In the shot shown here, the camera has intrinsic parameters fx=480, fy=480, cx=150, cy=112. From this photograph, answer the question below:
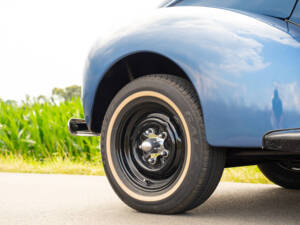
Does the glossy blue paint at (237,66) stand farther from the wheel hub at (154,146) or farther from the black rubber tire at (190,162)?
the wheel hub at (154,146)

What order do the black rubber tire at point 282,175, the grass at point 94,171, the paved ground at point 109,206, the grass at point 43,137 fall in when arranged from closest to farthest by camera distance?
1. the paved ground at point 109,206
2. the black rubber tire at point 282,175
3. the grass at point 94,171
4. the grass at point 43,137

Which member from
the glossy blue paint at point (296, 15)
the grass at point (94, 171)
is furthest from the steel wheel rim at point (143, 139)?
the grass at point (94, 171)

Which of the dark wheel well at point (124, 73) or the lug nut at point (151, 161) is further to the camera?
the dark wheel well at point (124, 73)

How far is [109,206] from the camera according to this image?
3.59m

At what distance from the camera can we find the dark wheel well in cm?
332

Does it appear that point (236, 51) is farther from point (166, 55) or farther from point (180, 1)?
point (180, 1)

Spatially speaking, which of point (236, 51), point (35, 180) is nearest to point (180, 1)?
point (236, 51)

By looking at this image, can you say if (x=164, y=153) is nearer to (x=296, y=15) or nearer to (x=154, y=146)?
(x=154, y=146)

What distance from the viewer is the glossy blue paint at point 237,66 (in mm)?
2605

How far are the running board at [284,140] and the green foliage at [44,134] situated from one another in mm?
6083

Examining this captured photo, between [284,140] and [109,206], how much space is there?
156cm

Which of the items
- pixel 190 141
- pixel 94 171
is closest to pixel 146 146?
pixel 190 141

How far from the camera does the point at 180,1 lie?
3389 millimetres

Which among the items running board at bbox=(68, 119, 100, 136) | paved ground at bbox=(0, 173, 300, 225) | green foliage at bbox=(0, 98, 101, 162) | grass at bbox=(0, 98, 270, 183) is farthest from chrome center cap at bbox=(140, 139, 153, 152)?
green foliage at bbox=(0, 98, 101, 162)
